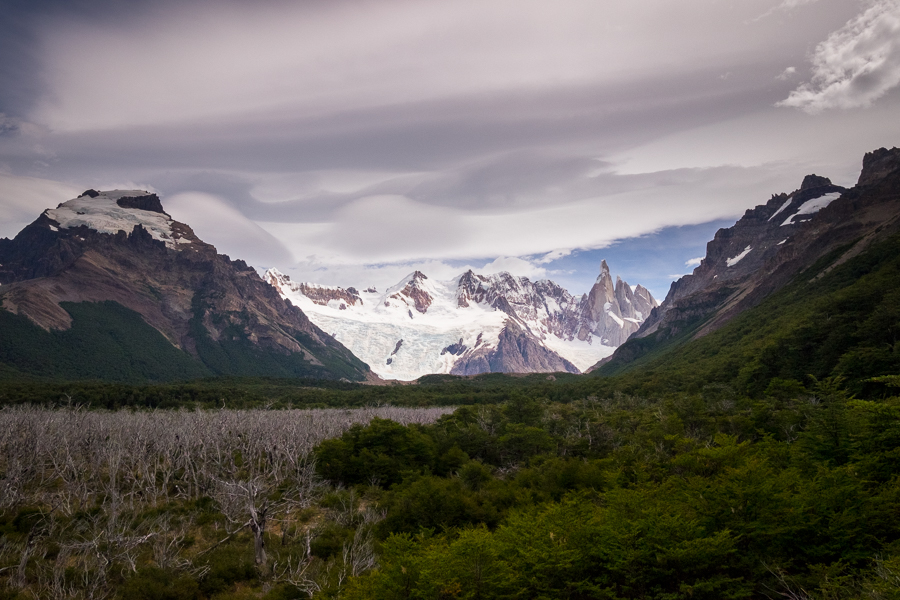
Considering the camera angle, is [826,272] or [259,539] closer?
[259,539]

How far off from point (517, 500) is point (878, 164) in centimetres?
23422

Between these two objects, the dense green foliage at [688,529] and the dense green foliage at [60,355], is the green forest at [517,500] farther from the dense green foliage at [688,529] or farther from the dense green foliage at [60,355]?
the dense green foliage at [60,355]

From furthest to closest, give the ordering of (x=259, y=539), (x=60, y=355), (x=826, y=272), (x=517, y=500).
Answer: (x=60, y=355) < (x=826, y=272) < (x=517, y=500) < (x=259, y=539)

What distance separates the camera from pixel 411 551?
24172 millimetres

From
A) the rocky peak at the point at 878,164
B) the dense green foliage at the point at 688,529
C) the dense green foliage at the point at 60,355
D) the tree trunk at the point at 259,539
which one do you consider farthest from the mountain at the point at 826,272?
the dense green foliage at the point at 60,355

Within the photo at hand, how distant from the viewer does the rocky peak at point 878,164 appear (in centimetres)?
17746

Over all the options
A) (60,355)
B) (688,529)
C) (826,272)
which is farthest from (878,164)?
(60,355)

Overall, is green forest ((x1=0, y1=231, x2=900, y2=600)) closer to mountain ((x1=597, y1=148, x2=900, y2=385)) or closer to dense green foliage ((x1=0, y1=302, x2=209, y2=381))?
mountain ((x1=597, y1=148, x2=900, y2=385))

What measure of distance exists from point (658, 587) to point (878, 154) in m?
251

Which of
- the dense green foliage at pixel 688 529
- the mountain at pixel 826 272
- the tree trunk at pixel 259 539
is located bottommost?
the tree trunk at pixel 259 539

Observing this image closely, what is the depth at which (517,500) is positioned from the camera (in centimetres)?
3706

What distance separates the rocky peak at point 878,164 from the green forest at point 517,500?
12327 cm

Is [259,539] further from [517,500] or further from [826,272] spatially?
[826,272]

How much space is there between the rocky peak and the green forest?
123271 mm
